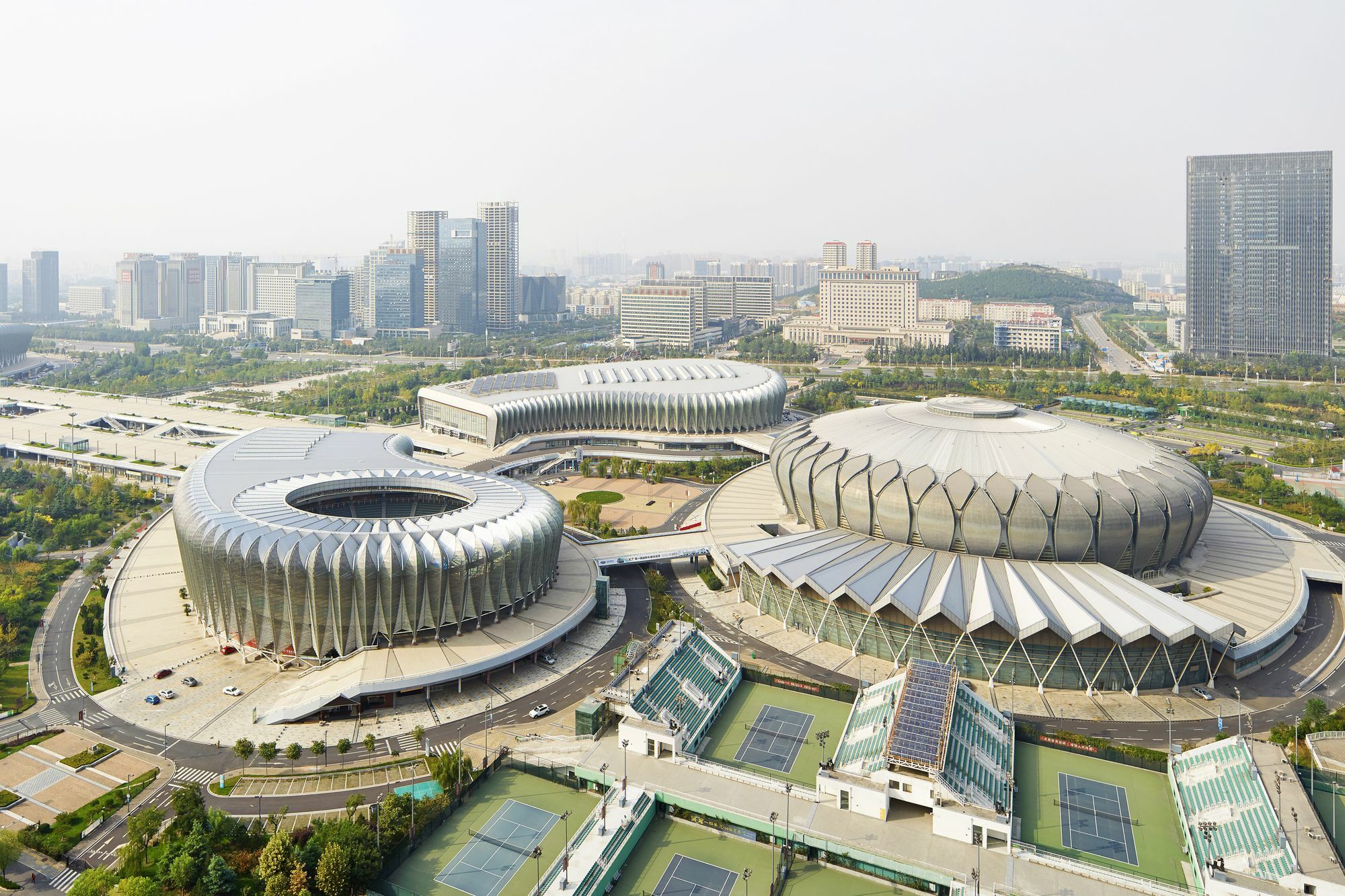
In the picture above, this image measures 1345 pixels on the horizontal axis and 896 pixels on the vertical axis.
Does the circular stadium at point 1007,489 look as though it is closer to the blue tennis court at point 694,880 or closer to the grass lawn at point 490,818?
the grass lawn at point 490,818

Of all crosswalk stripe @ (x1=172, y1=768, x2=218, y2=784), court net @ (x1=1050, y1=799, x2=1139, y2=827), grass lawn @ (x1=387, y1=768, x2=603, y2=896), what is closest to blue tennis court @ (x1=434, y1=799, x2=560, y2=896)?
grass lawn @ (x1=387, y1=768, x2=603, y2=896)

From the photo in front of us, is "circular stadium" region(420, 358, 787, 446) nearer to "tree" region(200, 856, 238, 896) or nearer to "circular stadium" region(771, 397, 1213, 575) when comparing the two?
"circular stadium" region(771, 397, 1213, 575)

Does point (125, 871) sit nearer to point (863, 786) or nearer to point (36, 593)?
point (863, 786)

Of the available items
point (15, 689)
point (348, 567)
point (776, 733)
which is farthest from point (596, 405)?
point (776, 733)

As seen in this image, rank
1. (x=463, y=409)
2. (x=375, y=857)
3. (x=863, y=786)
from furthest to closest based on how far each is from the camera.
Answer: (x=463, y=409) → (x=863, y=786) → (x=375, y=857)

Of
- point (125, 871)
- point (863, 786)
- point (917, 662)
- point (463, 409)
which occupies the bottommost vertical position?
point (125, 871)

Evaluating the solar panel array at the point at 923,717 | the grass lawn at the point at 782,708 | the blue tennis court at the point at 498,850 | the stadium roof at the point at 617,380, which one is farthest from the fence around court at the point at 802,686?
the stadium roof at the point at 617,380

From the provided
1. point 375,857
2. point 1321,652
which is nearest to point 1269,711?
point 1321,652
